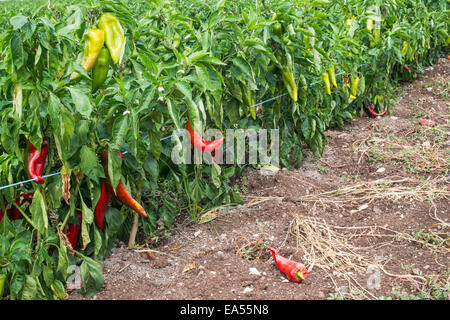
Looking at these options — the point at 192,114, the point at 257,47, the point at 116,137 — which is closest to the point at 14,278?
the point at 116,137

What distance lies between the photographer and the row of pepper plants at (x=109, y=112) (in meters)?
2.12

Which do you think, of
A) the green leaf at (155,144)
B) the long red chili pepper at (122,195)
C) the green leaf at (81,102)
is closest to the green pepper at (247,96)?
the green leaf at (155,144)

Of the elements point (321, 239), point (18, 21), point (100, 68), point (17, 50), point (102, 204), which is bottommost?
point (321, 239)

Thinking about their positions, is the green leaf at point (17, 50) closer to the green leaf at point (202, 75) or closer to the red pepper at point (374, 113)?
the green leaf at point (202, 75)

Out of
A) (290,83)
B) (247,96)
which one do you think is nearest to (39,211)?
(247,96)

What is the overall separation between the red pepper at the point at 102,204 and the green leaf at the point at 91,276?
0.19 metres

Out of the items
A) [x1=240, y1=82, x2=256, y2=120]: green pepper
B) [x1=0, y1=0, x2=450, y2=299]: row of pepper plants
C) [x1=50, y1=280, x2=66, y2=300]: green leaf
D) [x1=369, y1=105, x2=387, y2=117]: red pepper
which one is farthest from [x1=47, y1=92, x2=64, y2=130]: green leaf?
[x1=369, y1=105, x2=387, y2=117]: red pepper

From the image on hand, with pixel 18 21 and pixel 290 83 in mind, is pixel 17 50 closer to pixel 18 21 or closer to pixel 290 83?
pixel 18 21

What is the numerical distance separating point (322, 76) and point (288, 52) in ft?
1.52

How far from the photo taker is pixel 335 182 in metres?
3.69

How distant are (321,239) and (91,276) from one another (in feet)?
4.20

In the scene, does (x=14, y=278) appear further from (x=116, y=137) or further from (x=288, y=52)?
(x=288, y=52)

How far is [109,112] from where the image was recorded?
2.29 metres

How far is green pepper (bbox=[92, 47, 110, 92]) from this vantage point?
2.18 m
